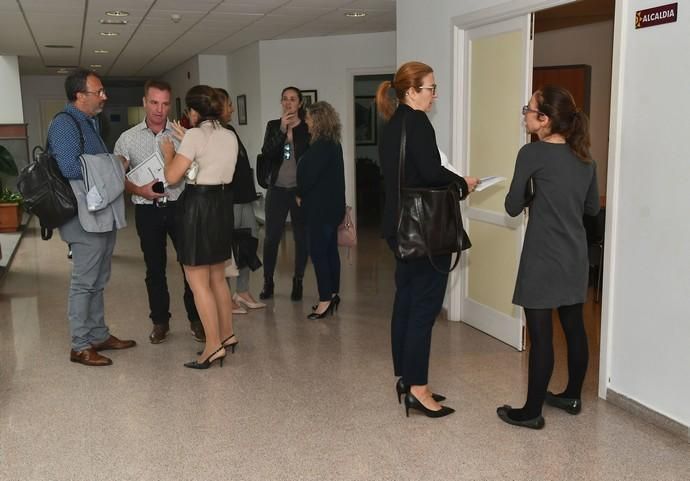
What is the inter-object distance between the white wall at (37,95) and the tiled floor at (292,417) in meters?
12.8

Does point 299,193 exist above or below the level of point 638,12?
below

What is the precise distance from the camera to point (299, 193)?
510 centimetres

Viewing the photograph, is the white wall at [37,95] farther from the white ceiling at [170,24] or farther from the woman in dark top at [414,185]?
the woman in dark top at [414,185]

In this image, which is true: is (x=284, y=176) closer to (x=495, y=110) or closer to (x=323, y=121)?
(x=323, y=121)

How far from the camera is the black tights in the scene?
3.07 meters

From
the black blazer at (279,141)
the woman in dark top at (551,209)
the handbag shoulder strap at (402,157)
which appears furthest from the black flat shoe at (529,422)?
the black blazer at (279,141)

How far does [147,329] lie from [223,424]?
185 cm

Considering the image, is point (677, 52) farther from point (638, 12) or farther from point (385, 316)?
point (385, 316)

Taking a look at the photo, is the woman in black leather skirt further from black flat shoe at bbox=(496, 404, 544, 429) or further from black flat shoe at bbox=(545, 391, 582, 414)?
black flat shoe at bbox=(545, 391, 582, 414)

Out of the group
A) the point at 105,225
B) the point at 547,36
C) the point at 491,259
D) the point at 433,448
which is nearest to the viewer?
the point at 433,448

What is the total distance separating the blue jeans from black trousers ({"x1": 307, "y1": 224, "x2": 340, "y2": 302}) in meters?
1.49

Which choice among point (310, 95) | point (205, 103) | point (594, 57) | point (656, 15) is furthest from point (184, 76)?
point (656, 15)

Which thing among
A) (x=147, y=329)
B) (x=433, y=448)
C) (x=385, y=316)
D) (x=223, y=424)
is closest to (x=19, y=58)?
(x=147, y=329)

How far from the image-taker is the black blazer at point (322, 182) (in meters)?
4.91
